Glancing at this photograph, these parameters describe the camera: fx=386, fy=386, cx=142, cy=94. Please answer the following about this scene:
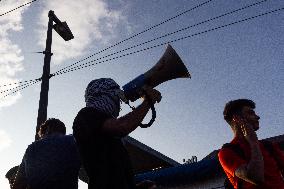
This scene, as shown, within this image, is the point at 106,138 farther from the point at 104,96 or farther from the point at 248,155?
the point at 248,155

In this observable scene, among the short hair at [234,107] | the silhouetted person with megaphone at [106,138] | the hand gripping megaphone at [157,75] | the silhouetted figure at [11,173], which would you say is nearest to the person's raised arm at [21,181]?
the silhouetted figure at [11,173]

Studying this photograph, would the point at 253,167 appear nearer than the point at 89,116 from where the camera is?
No

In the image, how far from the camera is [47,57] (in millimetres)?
11430

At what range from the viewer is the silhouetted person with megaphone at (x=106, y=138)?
2455 mm

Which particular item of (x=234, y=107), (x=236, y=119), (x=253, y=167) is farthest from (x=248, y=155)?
(x=234, y=107)

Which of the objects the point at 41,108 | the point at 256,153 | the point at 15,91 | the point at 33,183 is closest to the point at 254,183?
the point at 256,153

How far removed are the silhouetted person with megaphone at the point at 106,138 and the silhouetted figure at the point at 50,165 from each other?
2.90 ft

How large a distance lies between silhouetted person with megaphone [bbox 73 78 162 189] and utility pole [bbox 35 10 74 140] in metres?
6.60

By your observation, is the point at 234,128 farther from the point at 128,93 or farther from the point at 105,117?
the point at 105,117

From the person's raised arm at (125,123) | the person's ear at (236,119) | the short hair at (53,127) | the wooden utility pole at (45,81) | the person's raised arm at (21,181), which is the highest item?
the wooden utility pole at (45,81)

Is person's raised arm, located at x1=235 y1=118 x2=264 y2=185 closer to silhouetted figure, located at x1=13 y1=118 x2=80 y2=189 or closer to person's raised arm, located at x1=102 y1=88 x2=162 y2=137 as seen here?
person's raised arm, located at x1=102 y1=88 x2=162 y2=137

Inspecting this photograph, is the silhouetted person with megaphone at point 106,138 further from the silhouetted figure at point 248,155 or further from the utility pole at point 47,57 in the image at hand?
the utility pole at point 47,57

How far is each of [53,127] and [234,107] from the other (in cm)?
182

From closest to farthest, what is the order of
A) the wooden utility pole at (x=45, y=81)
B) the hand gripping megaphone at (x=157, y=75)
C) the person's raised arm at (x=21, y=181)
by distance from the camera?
the hand gripping megaphone at (x=157, y=75) < the person's raised arm at (x=21, y=181) < the wooden utility pole at (x=45, y=81)
